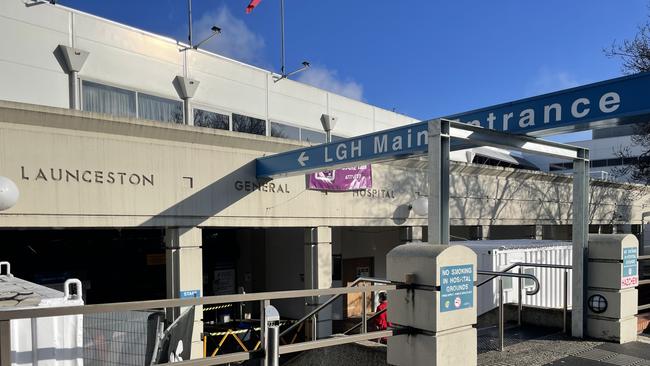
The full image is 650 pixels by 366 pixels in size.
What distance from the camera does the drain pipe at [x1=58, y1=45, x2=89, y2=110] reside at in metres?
9.98

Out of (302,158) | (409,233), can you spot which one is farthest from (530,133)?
(409,233)

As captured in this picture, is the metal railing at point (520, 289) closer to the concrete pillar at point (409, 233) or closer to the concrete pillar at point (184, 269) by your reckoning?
the concrete pillar at point (184, 269)

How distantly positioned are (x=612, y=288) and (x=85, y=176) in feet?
26.6

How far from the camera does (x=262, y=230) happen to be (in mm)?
16578

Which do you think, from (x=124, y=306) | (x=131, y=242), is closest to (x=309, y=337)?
(x=131, y=242)

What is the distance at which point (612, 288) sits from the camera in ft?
22.3

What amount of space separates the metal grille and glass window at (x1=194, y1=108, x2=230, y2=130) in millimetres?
7636

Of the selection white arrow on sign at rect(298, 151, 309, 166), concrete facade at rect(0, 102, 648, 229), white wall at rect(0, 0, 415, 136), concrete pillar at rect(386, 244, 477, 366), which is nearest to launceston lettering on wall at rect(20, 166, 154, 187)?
concrete facade at rect(0, 102, 648, 229)

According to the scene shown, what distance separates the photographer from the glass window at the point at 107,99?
1043 cm

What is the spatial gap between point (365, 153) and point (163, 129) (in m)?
3.79

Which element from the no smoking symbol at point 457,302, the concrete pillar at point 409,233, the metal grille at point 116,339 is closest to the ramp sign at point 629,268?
the no smoking symbol at point 457,302

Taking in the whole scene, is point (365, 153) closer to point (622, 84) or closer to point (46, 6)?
point (622, 84)

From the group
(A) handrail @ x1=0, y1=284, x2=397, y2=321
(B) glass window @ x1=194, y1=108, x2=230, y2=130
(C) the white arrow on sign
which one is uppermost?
(B) glass window @ x1=194, y1=108, x2=230, y2=130

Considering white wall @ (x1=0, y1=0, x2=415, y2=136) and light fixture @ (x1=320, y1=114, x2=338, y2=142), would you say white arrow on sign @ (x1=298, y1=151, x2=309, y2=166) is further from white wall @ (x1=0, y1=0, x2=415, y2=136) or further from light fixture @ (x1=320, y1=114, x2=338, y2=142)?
light fixture @ (x1=320, y1=114, x2=338, y2=142)
